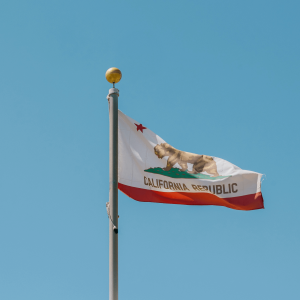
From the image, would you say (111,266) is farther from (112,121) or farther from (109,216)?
(112,121)

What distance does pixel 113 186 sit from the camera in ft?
33.7

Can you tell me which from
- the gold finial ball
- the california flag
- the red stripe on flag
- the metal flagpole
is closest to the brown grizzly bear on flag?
the california flag

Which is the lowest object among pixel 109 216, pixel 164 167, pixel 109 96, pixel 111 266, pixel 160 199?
pixel 111 266

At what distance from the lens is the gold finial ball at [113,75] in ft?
36.5

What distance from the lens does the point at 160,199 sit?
40.4ft

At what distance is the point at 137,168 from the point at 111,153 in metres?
1.84

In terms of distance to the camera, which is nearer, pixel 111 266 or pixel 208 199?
pixel 111 266

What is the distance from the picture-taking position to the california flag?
1211 centimetres

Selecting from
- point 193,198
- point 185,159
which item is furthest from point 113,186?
point 185,159

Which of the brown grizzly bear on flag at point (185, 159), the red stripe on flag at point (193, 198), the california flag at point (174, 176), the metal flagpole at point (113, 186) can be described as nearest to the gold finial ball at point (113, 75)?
the metal flagpole at point (113, 186)

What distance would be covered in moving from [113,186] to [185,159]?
3.37 metres

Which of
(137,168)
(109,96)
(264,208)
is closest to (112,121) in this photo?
(109,96)

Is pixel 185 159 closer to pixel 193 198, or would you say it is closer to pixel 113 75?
pixel 193 198

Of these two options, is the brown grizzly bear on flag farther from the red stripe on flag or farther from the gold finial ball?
the gold finial ball
